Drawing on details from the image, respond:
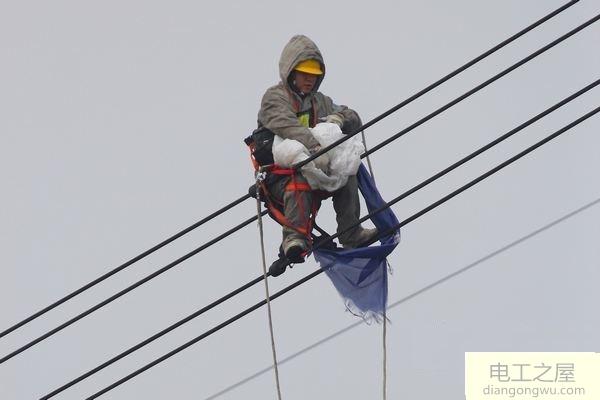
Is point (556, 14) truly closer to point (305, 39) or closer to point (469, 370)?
point (305, 39)

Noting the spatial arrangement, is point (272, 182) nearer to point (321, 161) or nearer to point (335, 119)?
point (321, 161)

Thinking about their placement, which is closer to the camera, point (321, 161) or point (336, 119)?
point (321, 161)

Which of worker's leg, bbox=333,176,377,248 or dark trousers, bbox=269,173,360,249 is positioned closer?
dark trousers, bbox=269,173,360,249

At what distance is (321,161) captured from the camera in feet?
48.3

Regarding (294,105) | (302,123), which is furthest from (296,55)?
(302,123)

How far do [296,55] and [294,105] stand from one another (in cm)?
33

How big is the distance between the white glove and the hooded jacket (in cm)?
3

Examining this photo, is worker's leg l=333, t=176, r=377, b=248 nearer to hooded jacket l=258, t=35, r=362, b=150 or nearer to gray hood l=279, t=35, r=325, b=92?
hooded jacket l=258, t=35, r=362, b=150

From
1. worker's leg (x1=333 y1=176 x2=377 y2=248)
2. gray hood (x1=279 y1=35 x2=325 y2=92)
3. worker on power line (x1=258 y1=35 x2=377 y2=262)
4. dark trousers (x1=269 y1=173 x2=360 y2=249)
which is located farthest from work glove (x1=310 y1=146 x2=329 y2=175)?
gray hood (x1=279 y1=35 x2=325 y2=92)

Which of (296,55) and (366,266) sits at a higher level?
(296,55)

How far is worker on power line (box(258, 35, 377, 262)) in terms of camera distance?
1473cm

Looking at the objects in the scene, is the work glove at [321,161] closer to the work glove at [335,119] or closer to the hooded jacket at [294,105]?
the hooded jacket at [294,105]

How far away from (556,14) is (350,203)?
1.83 meters

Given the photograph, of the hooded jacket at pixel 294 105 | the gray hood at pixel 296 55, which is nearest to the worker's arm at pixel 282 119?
the hooded jacket at pixel 294 105
